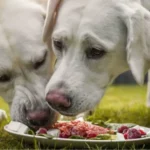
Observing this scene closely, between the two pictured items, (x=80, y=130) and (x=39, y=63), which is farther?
(x=39, y=63)

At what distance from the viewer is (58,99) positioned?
3637 mm

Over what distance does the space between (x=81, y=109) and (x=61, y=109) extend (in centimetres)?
16

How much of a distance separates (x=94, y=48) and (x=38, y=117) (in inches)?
26.2

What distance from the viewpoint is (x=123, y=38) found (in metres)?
3.81

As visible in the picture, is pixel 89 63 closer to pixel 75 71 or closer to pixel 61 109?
pixel 75 71

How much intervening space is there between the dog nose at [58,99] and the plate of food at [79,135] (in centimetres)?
21

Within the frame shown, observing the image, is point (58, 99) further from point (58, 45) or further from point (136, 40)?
point (136, 40)

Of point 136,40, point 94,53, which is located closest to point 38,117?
point 94,53

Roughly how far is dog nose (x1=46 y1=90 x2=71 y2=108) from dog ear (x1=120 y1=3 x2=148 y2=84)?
1.53 feet

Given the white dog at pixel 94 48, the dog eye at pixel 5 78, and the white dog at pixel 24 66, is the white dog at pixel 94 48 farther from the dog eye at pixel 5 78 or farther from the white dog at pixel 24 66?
the dog eye at pixel 5 78

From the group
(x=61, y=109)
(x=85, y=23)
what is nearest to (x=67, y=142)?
(x=61, y=109)

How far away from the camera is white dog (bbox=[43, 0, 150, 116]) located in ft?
12.1

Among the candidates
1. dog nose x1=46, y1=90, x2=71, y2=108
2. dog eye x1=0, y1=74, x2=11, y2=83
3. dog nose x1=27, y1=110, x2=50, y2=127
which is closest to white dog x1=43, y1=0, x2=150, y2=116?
dog nose x1=46, y1=90, x2=71, y2=108

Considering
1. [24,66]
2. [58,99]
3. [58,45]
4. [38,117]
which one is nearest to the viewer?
[58,99]
